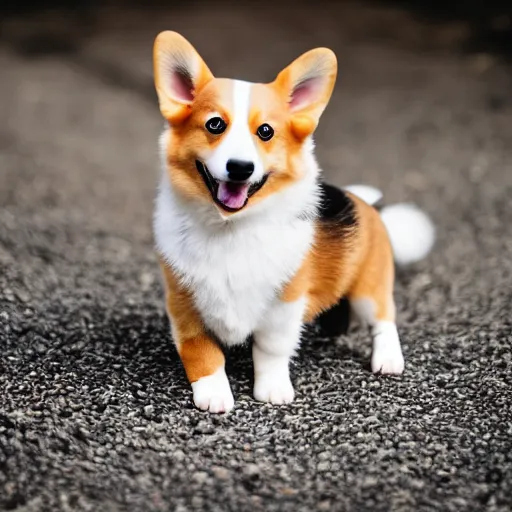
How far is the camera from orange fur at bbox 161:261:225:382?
7.18 ft

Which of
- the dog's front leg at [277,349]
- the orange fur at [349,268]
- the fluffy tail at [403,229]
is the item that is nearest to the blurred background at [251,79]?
the fluffy tail at [403,229]

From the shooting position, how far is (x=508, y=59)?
18.4 feet

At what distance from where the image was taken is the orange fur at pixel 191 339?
219 cm

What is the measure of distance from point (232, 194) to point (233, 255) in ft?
0.66

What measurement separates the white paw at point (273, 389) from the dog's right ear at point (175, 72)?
79cm

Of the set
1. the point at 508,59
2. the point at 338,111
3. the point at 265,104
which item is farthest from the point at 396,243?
the point at 508,59

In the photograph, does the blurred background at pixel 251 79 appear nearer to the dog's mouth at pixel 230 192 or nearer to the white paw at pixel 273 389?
the white paw at pixel 273 389

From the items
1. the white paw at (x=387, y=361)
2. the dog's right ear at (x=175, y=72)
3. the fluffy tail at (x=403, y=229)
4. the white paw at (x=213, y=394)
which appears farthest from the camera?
the fluffy tail at (x=403, y=229)

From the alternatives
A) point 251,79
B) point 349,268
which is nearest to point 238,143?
point 349,268

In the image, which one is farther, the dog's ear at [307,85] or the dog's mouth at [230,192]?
the dog's ear at [307,85]

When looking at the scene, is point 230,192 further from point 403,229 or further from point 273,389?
point 403,229

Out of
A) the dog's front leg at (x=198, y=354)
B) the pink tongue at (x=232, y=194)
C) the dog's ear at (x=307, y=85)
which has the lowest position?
the dog's front leg at (x=198, y=354)

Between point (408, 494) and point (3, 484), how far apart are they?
99 centimetres

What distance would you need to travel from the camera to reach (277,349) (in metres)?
2.22
